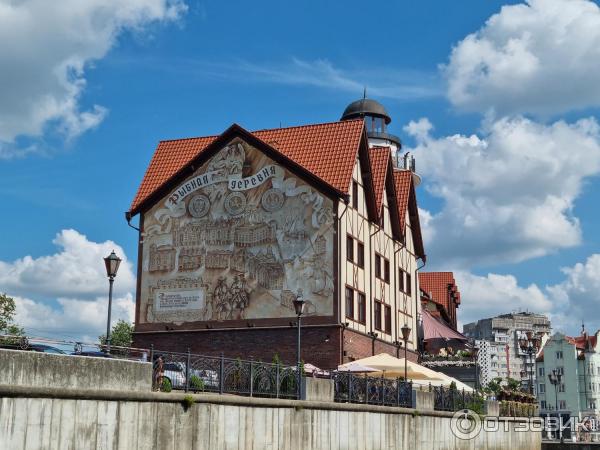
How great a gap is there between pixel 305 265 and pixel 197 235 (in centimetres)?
528

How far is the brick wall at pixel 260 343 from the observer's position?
36.6 m

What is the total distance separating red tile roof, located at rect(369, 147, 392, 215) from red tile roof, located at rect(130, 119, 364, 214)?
3512mm

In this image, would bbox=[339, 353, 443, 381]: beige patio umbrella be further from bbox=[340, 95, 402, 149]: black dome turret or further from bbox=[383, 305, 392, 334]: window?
bbox=[340, 95, 402, 149]: black dome turret

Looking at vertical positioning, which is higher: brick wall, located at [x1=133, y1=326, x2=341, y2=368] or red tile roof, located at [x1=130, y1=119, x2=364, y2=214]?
red tile roof, located at [x1=130, y1=119, x2=364, y2=214]

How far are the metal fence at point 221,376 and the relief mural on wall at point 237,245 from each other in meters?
14.0

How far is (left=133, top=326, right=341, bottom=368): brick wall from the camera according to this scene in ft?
120

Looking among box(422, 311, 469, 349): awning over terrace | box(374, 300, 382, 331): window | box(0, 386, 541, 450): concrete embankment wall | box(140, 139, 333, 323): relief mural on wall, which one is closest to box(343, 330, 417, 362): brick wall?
box(374, 300, 382, 331): window

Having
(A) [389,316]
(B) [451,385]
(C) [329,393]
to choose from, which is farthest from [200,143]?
(C) [329,393]

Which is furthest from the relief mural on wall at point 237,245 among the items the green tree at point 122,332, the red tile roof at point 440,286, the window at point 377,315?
the green tree at point 122,332

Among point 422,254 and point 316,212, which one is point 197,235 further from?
point 422,254

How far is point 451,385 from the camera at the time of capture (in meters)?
35.4
